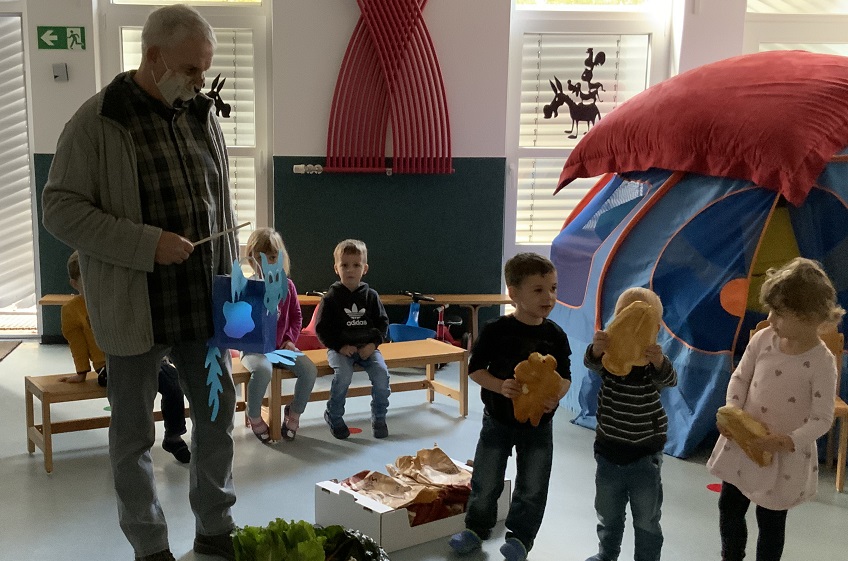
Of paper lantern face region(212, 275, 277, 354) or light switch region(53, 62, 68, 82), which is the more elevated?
light switch region(53, 62, 68, 82)

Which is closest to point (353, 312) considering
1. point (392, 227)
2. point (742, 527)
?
point (392, 227)

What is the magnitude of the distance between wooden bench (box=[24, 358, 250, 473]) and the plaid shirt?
1369 mm

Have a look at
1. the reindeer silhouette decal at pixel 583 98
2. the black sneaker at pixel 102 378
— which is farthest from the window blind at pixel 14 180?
the reindeer silhouette decal at pixel 583 98

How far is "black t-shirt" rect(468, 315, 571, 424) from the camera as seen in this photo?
2447 mm

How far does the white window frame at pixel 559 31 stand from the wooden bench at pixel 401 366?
6.38 ft

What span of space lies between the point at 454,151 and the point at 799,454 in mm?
3973

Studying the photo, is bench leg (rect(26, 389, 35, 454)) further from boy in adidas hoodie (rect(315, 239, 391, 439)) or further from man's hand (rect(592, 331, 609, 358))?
man's hand (rect(592, 331, 609, 358))

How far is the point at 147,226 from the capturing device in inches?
84.0

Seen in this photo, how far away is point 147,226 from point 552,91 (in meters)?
4.44

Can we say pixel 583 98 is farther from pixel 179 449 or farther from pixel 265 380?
pixel 179 449

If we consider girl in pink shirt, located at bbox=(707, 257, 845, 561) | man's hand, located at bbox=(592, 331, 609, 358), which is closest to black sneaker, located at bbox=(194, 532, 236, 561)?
man's hand, located at bbox=(592, 331, 609, 358)

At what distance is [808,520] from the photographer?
3023mm

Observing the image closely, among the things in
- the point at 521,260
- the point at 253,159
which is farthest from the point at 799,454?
the point at 253,159

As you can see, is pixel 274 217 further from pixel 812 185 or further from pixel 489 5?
pixel 812 185
